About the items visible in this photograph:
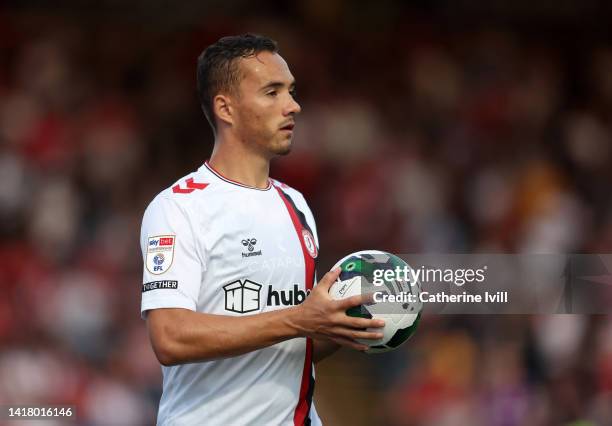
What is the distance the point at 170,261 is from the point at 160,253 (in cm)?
6

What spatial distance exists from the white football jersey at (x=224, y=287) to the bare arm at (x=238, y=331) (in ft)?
0.29

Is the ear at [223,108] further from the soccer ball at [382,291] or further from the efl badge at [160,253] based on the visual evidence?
the soccer ball at [382,291]

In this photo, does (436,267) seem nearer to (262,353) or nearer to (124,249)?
(262,353)

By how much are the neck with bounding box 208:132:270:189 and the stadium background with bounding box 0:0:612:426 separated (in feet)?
11.6

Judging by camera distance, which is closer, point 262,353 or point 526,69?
point 262,353

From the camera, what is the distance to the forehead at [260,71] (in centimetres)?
409

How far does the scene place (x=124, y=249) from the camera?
8984 mm

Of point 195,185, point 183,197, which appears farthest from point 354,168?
point 183,197

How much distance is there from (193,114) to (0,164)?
1897 mm

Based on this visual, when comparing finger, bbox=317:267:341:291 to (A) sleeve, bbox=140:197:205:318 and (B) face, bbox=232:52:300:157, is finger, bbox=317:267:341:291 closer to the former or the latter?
(A) sleeve, bbox=140:197:205:318

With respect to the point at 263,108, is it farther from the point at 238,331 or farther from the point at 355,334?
the point at 355,334

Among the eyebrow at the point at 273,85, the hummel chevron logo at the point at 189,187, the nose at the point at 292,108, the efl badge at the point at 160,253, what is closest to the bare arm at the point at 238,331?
the efl badge at the point at 160,253

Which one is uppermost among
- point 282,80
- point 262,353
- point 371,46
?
point 371,46

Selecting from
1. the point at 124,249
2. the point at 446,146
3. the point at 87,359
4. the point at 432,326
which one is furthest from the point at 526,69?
the point at 87,359
